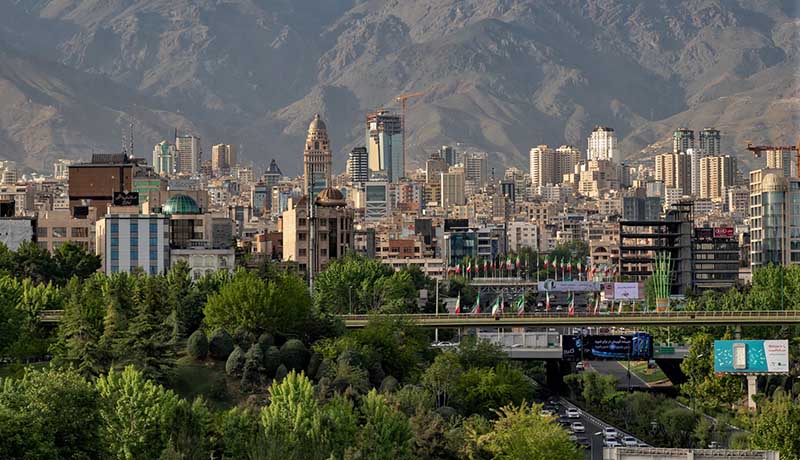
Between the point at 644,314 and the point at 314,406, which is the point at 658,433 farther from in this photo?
the point at 314,406

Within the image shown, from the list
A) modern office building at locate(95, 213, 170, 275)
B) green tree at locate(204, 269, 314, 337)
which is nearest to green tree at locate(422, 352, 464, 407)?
green tree at locate(204, 269, 314, 337)

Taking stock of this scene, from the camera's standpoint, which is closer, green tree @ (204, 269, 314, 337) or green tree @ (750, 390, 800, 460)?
green tree @ (750, 390, 800, 460)

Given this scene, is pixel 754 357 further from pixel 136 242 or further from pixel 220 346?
pixel 136 242

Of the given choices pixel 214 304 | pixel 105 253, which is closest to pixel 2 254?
pixel 105 253

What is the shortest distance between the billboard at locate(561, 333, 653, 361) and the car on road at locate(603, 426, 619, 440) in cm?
2019

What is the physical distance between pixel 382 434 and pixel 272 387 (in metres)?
9.69

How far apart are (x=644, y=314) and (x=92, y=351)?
51319 millimetres

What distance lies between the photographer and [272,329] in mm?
123312

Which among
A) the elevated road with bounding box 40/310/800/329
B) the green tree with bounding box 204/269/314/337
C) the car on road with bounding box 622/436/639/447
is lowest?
the car on road with bounding box 622/436/639/447

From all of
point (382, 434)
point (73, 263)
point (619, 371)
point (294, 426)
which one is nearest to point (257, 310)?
point (382, 434)

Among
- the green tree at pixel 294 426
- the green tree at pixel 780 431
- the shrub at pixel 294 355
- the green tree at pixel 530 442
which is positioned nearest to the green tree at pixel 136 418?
the green tree at pixel 294 426

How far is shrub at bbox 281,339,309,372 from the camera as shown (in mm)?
114562

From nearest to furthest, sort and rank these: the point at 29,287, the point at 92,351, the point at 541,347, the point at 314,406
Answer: the point at 314,406 < the point at 92,351 < the point at 29,287 < the point at 541,347

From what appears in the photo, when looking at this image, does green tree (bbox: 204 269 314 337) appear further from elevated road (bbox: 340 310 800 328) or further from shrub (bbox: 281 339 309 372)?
elevated road (bbox: 340 310 800 328)
